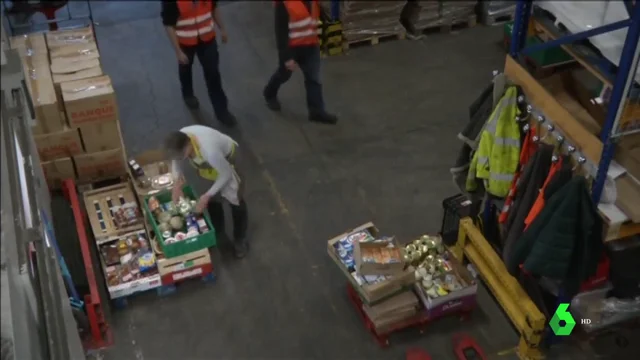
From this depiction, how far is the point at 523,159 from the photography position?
4980 mm

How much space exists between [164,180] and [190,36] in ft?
5.25

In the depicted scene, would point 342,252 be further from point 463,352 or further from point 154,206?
point 154,206

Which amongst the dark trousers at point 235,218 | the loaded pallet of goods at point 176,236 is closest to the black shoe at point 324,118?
the dark trousers at point 235,218

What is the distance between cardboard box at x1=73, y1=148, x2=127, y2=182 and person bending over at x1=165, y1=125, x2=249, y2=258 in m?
0.55

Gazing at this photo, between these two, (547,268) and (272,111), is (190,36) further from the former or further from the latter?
(547,268)

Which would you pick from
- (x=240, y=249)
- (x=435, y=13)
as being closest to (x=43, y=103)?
(x=240, y=249)

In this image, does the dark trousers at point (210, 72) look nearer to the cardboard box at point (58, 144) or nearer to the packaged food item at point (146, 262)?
the cardboard box at point (58, 144)

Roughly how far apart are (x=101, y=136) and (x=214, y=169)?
1388mm

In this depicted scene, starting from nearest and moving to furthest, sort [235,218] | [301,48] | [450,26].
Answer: [235,218], [301,48], [450,26]

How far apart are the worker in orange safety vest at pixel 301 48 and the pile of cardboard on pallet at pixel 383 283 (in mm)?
2498

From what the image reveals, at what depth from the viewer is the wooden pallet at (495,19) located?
9.44 m

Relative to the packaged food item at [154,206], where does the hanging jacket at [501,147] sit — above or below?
above

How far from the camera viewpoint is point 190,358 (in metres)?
5.37

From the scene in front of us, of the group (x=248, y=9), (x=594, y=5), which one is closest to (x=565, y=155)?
(x=594, y=5)
